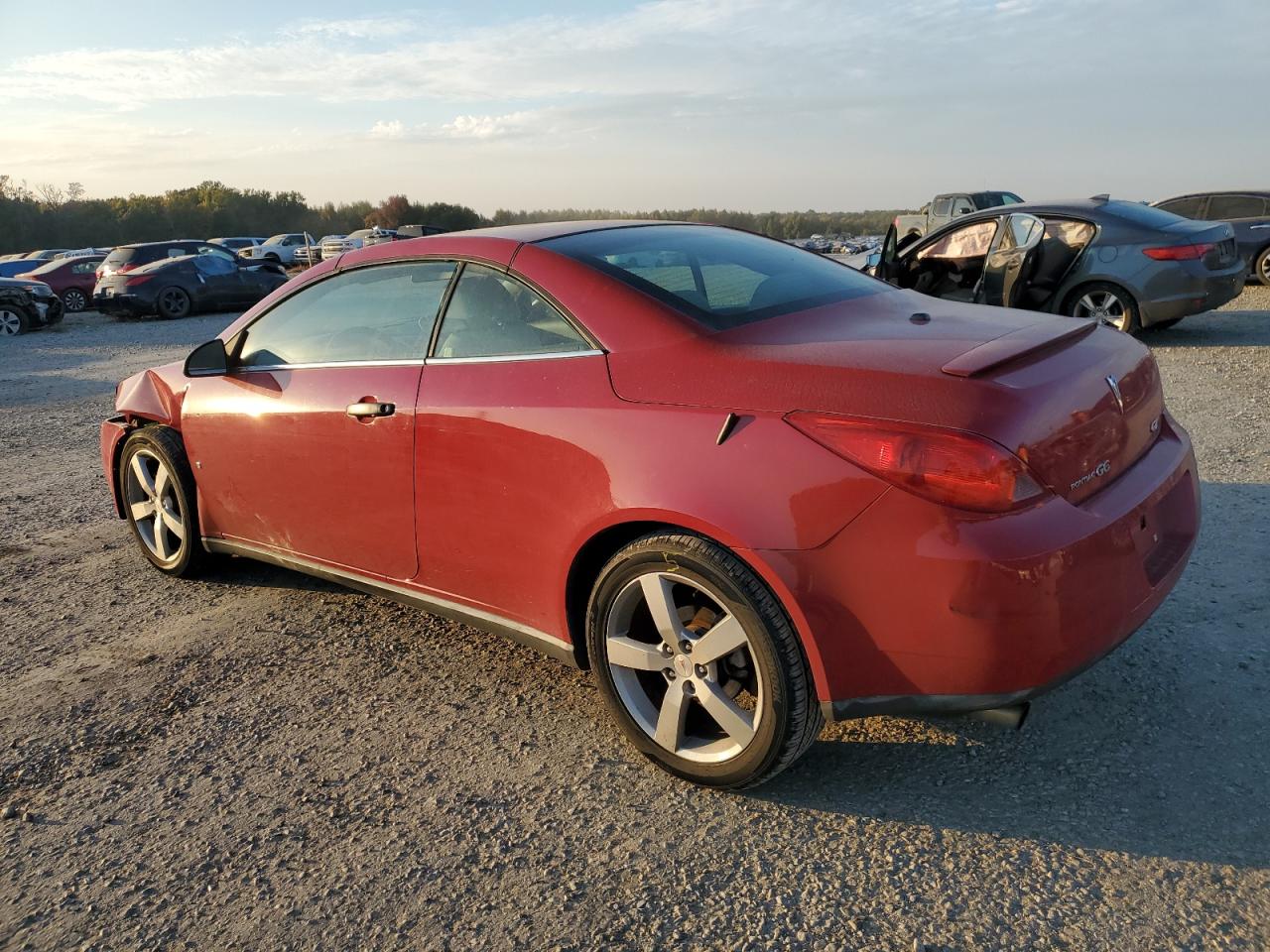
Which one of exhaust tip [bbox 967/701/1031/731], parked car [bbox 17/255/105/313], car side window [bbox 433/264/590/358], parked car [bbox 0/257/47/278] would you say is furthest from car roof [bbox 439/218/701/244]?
parked car [bbox 0/257/47/278]

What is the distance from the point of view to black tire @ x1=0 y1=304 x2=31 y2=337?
60.3ft

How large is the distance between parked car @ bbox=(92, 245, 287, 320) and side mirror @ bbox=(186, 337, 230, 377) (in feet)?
54.6

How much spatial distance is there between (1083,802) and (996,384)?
1172 millimetres

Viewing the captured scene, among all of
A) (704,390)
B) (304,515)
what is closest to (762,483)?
(704,390)

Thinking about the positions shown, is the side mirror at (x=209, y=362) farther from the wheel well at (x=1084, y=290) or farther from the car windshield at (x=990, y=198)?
the car windshield at (x=990, y=198)

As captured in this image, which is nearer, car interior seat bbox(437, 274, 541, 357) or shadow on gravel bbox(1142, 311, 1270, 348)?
car interior seat bbox(437, 274, 541, 357)

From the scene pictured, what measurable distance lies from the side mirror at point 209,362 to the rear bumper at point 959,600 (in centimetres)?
Answer: 267

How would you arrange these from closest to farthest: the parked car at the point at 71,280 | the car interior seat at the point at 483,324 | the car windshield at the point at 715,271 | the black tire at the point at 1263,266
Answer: the car windshield at the point at 715,271
the car interior seat at the point at 483,324
the black tire at the point at 1263,266
the parked car at the point at 71,280

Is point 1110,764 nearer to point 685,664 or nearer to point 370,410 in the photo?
point 685,664

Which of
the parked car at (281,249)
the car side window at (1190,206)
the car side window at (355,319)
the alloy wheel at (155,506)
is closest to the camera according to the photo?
the car side window at (355,319)

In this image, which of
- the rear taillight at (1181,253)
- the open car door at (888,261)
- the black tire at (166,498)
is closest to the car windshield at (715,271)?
the black tire at (166,498)

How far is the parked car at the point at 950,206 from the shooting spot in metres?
21.4

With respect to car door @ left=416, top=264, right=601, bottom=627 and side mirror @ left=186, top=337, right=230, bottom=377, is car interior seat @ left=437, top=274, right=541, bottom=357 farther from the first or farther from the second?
side mirror @ left=186, top=337, right=230, bottom=377

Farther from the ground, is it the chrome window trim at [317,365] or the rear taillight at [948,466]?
the chrome window trim at [317,365]
